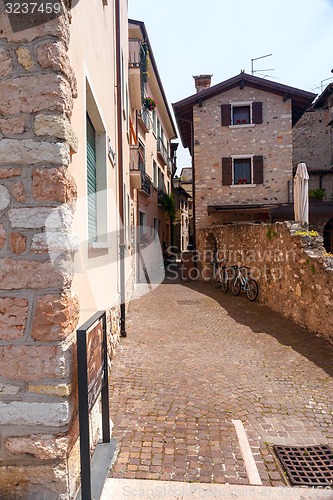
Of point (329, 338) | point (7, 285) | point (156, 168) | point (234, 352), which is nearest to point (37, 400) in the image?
point (7, 285)

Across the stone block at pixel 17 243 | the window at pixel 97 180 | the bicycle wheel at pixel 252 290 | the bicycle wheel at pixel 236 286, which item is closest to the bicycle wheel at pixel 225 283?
the bicycle wheel at pixel 236 286

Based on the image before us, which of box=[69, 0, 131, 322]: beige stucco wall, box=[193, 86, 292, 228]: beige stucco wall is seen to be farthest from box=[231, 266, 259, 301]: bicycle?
box=[193, 86, 292, 228]: beige stucco wall

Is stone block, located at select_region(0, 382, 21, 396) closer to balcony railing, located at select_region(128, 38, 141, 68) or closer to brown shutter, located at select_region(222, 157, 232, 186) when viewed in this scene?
balcony railing, located at select_region(128, 38, 141, 68)

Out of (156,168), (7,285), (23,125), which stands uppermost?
(156,168)

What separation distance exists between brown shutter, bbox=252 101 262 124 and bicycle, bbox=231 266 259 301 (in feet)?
27.3

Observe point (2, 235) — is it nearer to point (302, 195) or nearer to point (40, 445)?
point (40, 445)

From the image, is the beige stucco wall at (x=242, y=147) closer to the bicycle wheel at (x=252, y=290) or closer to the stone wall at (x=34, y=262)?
the bicycle wheel at (x=252, y=290)

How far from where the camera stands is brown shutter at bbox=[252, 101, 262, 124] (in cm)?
1445

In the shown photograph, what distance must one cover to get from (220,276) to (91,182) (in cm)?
801

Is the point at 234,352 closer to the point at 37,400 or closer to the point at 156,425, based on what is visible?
the point at 156,425

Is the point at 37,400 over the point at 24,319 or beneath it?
beneath

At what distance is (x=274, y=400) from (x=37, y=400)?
2647mm

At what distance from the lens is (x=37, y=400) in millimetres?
2012

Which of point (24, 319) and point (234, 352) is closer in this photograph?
point (24, 319)
